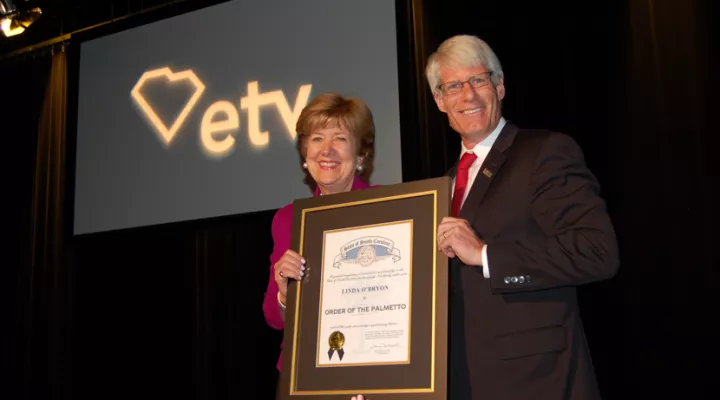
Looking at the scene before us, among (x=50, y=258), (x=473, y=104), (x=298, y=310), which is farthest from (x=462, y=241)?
(x=50, y=258)

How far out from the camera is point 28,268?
16.9ft

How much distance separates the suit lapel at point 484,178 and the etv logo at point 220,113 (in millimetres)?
2050

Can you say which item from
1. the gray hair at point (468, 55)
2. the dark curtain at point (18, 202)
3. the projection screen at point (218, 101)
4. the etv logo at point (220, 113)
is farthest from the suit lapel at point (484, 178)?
the dark curtain at point (18, 202)

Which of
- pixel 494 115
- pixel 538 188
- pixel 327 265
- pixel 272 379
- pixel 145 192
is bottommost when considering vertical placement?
pixel 272 379

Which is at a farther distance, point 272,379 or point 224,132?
point 224,132

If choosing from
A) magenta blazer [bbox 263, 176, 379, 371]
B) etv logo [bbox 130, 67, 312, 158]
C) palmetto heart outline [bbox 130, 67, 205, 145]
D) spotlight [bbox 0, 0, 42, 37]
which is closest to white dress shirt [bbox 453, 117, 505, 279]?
magenta blazer [bbox 263, 176, 379, 371]

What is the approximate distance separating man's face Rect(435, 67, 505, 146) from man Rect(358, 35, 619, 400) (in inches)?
4.5

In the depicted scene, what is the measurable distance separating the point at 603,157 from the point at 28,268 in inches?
143

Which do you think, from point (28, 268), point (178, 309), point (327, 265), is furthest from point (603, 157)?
point (28, 268)

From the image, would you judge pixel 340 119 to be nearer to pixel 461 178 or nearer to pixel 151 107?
pixel 461 178

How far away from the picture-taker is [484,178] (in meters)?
2.13

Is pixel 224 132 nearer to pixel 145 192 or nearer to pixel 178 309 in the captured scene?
pixel 145 192

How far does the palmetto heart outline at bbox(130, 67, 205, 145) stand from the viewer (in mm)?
4488

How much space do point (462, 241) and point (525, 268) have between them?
0.16m
